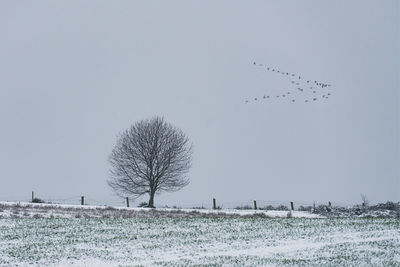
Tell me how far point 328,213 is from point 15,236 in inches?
1219

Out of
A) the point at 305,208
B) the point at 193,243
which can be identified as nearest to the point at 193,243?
the point at 193,243

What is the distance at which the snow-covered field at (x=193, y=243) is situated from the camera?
769 inches

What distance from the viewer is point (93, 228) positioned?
28.1 meters

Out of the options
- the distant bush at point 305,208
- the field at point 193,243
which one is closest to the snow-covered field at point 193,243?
the field at point 193,243

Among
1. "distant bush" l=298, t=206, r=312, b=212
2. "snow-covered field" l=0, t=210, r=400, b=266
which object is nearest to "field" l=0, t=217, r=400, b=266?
"snow-covered field" l=0, t=210, r=400, b=266

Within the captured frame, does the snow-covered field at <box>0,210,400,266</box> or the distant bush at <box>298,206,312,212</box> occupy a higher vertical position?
the distant bush at <box>298,206,312,212</box>

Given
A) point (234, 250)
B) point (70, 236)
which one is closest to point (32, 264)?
point (70, 236)

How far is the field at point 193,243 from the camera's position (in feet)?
64.1

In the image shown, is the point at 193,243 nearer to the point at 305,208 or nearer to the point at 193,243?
the point at 193,243

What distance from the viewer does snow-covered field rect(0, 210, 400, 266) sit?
64.1ft

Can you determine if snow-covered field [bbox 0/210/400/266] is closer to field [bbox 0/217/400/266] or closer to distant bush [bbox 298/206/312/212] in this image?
field [bbox 0/217/400/266]

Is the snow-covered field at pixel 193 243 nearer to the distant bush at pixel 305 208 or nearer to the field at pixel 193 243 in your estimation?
the field at pixel 193 243

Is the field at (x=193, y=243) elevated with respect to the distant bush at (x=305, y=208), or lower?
lower

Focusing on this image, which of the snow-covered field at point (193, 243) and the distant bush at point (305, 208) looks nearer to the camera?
the snow-covered field at point (193, 243)
